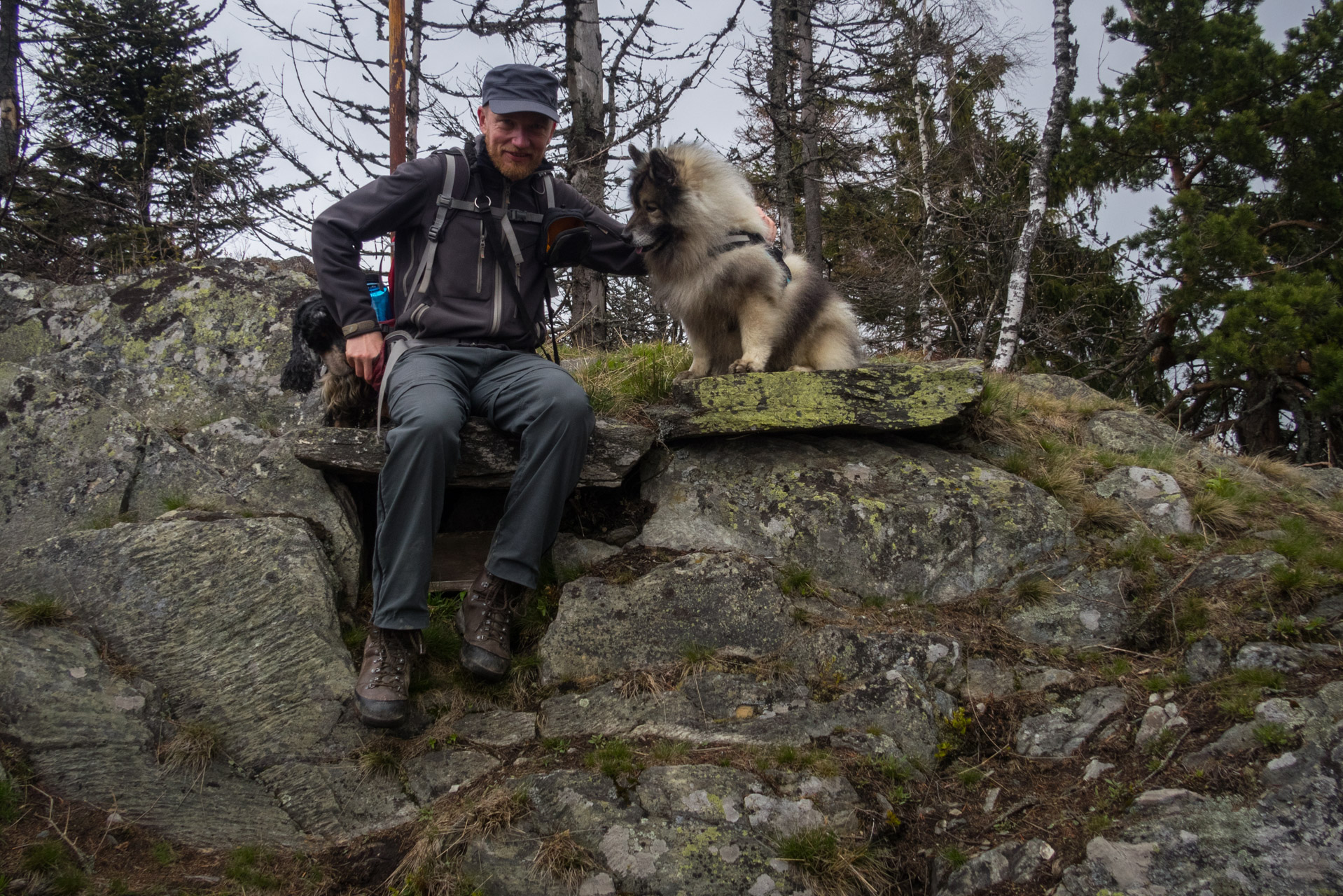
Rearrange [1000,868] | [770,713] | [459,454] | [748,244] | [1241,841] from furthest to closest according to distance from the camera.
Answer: [748,244]
[459,454]
[770,713]
[1000,868]
[1241,841]

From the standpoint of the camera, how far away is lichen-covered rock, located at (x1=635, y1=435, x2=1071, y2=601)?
374cm

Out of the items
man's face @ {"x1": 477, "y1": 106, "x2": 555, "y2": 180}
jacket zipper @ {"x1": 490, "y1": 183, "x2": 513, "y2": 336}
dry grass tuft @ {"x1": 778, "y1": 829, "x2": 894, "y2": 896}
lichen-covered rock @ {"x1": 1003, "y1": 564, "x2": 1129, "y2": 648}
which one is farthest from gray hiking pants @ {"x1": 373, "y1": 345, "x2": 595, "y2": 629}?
lichen-covered rock @ {"x1": 1003, "y1": 564, "x2": 1129, "y2": 648}

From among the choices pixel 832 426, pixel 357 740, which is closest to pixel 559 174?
pixel 832 426

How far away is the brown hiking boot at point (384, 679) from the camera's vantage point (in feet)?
9.39

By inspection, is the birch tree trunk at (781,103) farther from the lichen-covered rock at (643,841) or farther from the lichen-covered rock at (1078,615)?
the lichen-covered rock at (643,841)

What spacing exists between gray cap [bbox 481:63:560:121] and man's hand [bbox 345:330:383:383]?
1187mm

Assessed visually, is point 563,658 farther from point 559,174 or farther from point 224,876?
point 559,174

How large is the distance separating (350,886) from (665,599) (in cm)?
159

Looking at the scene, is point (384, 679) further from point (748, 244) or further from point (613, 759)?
point (748, 244)

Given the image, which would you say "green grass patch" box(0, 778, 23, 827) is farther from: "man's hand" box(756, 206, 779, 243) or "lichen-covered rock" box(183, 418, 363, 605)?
"man's hand" box(756, 206, 779, 243)

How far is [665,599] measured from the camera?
3471mm

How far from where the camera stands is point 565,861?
7.88 ft

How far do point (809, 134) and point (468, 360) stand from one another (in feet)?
25.3

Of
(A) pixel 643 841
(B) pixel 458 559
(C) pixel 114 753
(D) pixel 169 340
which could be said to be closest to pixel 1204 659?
(A) pixel 643 841
